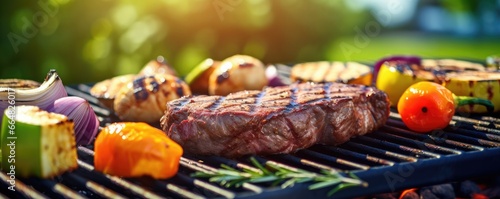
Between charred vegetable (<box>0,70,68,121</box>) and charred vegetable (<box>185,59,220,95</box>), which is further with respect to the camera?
charred vegetable (<box>185,59,220,95</box>)

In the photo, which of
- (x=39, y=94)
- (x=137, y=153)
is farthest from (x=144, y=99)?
(x=137, y=153)

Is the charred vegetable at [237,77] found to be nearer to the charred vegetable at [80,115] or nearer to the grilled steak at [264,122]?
the grilled steak at [264,122]

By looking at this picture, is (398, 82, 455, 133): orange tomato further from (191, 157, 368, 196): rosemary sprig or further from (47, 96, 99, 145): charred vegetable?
(47, 96, 99, 145): charred vegetable

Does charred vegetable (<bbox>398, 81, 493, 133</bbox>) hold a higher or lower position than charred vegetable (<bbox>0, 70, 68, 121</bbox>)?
lower

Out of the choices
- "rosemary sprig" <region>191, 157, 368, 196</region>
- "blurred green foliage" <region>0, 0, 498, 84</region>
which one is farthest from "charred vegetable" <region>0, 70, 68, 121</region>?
"blurred green foliage" <region>0, 0, 498, 84</region>

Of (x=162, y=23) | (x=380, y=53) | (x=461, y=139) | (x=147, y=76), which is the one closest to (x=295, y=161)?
(x=461, y=139)

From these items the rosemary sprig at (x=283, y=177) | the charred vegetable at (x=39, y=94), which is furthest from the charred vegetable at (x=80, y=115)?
the rosemary sprig at (x=283, y=177)
